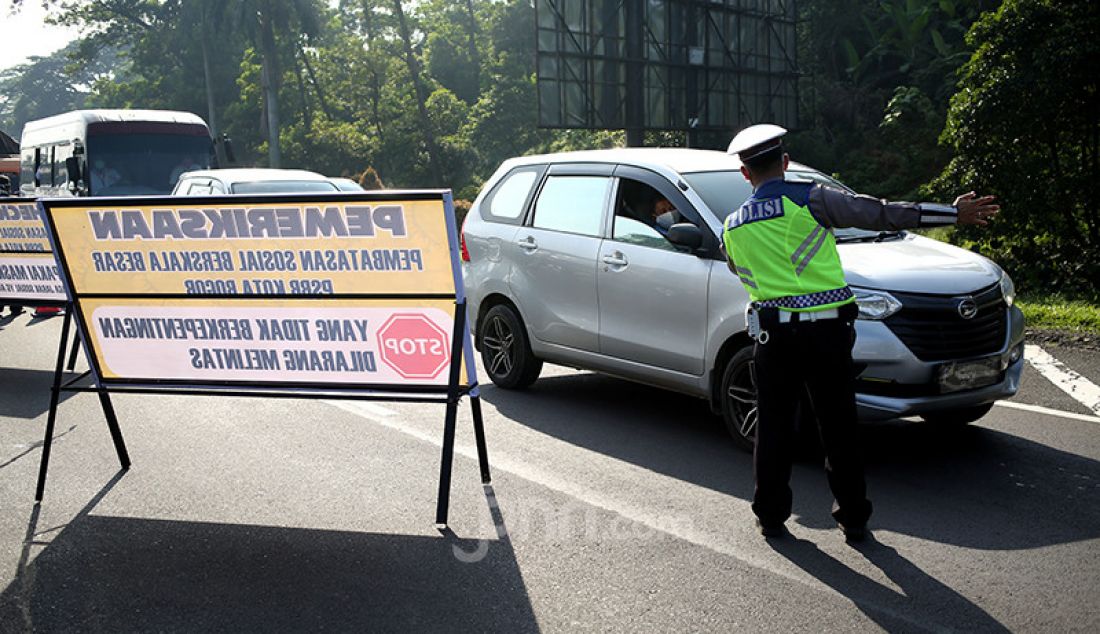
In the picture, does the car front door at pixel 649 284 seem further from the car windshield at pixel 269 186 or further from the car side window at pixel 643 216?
the car windshield at pixel 269 186

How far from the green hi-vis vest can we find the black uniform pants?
9 centimetres

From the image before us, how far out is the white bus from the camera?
21.5m

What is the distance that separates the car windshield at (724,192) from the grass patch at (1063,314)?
4.30 metres

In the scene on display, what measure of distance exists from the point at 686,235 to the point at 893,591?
9.47 ft

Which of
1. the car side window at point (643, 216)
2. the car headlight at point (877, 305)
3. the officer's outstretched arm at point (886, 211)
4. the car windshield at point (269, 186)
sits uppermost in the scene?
the officer's outstretched arm at point (886, 211)

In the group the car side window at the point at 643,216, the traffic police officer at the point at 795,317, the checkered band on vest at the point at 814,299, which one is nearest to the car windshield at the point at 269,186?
the car side window at the point at 643,216

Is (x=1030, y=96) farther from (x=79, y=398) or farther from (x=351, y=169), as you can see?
(x=351, y=169)

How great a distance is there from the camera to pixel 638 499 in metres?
6.15

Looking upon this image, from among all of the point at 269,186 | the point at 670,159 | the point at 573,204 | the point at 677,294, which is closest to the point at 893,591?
the point at 677,294

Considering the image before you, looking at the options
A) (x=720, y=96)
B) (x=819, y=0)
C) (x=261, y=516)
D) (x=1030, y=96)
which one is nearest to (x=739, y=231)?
(x=261, y=516)

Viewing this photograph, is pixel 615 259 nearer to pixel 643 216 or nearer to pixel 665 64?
pixel 643 216

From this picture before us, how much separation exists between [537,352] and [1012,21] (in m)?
8.07

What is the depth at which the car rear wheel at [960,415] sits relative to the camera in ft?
24.0

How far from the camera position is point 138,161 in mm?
21938
